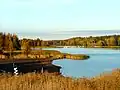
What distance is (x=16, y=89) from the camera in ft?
38.8

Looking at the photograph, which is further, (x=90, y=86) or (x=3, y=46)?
(x=3, y=46)

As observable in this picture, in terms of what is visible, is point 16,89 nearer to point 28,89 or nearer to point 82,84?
point 28,89

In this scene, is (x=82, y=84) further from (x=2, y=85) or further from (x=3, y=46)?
(x=3, y=46)

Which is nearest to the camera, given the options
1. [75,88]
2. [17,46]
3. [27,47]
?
[75,88]

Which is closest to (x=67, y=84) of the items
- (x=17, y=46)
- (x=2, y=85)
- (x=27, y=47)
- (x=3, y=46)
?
(x=2, y=85)

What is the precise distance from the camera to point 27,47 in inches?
3915

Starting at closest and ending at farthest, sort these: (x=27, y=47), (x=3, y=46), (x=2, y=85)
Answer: (x=2, y=85), (x=27, y=47), (x=3, y=46)

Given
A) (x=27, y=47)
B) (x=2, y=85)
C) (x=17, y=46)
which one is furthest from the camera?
(x=17, y=46)

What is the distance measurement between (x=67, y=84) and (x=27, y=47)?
288ft

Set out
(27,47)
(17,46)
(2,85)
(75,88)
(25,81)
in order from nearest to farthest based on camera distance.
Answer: (75,88)
(2,85)
(25,81)
(27,47)
(17,46)

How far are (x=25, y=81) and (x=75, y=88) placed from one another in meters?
2.55

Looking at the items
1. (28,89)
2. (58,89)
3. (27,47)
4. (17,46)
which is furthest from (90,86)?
(17,46)

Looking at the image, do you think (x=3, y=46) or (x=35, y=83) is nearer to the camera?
(x=35, y=83)

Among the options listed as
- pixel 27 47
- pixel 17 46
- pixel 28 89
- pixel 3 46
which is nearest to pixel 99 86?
pixel 28 89
